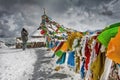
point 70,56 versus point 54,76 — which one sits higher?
point 70,56

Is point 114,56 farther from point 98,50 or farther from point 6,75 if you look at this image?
point 6,75

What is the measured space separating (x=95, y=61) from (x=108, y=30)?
2.73 ft

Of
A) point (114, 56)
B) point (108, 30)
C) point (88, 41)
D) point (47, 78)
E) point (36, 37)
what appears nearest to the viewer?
point (114, 56)

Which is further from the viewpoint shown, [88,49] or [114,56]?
[88,49]

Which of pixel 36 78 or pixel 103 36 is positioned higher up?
pixel 103 36

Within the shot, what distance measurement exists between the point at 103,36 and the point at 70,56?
5.59 metres

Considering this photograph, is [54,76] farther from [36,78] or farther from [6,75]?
[6,75]

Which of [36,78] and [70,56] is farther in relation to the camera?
[36,78]

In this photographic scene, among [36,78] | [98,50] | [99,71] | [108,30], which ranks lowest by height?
[36,78]

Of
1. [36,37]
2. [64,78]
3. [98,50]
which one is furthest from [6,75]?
[36,37]

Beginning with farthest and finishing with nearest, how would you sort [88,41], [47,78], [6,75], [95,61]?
1. [6,75]
2. [47,78]
3. [88,41]
4. [95,61]

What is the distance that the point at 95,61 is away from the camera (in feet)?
17.6

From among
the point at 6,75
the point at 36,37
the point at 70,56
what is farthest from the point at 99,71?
the point at 36,37

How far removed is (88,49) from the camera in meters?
7.46
